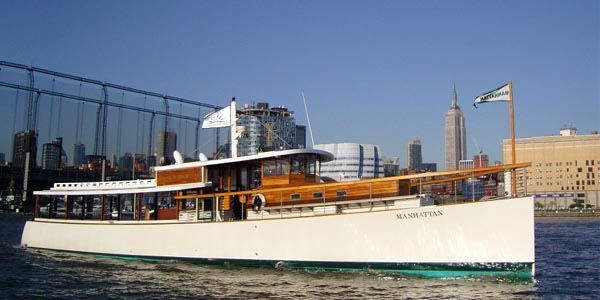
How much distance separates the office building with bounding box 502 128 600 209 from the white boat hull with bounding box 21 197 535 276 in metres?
131

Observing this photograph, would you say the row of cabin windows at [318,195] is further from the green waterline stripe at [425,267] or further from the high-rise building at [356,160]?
the high-rise building at [356,160]

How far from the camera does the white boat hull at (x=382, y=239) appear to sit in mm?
16484

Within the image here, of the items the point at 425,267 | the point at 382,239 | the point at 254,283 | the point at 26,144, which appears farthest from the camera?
the point at 26,144

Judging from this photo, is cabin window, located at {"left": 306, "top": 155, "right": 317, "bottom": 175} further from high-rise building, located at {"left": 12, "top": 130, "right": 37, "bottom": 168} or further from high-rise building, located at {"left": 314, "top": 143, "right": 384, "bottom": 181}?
high-rise building, located at {"left": 314, "top": 143, "right": 384, "bottom": 181}

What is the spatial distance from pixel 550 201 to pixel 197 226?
13695 cm

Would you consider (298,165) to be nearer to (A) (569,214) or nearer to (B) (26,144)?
(B) (26,144)

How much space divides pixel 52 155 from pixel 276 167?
220 ft

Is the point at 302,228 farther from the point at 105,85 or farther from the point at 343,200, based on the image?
the point at 105,85

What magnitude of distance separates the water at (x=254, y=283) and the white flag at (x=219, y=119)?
6022mm

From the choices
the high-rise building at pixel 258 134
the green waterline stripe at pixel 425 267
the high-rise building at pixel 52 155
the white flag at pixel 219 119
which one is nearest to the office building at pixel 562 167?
the high-rise building at pixel 258 134

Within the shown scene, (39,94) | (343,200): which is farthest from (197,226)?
(39,94)

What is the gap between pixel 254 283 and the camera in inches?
685

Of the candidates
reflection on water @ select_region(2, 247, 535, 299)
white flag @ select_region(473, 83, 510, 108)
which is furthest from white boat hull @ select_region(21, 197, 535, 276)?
white flag @ select_region(473, 83, 510, 108)

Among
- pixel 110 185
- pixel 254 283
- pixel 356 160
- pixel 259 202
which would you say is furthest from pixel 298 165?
pixel 356 160
